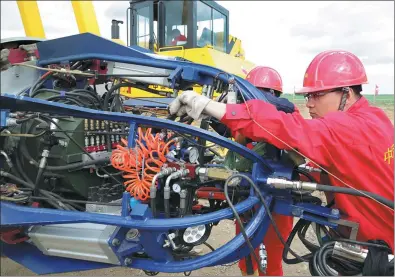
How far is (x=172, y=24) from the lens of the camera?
299 inches

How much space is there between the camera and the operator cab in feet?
24.1

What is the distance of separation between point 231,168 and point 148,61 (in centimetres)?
89

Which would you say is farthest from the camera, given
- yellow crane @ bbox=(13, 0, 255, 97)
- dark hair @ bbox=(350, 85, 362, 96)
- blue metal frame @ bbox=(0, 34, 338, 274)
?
yellow crane @ bbox=(13, 0, 255, 97)

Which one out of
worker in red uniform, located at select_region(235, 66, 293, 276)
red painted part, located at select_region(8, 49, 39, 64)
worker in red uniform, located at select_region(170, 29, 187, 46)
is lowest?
worker in red uniform, located at select_region(235, 66, 293, 276)

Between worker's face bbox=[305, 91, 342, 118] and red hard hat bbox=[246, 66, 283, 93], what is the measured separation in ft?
5.86

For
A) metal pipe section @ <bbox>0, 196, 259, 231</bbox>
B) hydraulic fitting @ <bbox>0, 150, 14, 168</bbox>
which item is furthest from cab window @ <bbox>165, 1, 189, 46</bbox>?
metal pipe section @ <bbox>0, 196, 259, 231</bbox>

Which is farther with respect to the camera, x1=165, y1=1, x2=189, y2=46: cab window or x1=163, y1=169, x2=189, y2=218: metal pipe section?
x1=165, y1=1, x2=189, y2=46: cab window

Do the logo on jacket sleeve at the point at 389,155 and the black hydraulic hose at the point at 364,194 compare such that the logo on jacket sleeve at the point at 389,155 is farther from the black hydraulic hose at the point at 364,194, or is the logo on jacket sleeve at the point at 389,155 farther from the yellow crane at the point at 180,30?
the yellow crane at the point at 180,30

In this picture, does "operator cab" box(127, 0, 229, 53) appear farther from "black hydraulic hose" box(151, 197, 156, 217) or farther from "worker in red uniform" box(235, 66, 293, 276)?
"black hydraulic hose" box(151, 197, 156, 217)

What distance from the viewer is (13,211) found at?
7.66 feet

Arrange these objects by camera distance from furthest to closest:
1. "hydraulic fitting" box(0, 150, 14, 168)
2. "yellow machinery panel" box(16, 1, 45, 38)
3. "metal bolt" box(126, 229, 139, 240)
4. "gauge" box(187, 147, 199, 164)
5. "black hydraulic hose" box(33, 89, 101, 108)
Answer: "yellow machinery panel" box(16, 1, 45, 38) < "black hydraulic hose" box(33, 89, 101, 108) < "hydraulic fitting" box(0, 150, 14, 168) < "gauge" box(187, 147, 199, 164) < "metal bolt" box(126, 229, 139, 240)

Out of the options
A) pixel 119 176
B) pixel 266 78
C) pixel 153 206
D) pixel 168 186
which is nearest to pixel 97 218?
pixel 153 206

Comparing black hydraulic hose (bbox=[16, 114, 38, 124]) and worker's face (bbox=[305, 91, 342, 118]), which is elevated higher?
worker's face (bbox=[305, 91, 342, 118])

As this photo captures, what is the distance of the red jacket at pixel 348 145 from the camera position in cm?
200
